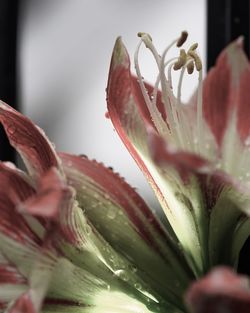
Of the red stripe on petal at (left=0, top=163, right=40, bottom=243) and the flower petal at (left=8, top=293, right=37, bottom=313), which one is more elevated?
the red stripe on petal at (left=0, top=163, right=40, bottom=243)

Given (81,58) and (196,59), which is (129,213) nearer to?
(196,59)

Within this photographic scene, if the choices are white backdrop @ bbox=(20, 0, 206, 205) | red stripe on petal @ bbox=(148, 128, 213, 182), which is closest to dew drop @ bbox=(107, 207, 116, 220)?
red stripe on petal @ bbox=(148, 128, 213, 182)

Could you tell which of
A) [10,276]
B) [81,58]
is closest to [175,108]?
[10,276]

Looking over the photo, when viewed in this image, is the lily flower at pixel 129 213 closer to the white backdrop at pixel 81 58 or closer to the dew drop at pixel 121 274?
the dew drop at pixel 121 274

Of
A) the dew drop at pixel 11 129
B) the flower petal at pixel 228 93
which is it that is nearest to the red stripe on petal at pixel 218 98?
the flower petal at pixel 228 93

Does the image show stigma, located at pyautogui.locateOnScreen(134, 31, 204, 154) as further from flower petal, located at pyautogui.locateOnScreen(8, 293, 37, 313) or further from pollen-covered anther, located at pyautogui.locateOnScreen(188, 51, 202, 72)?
flower petal, located at pyautogui.locateOnScreen(8, 293, 37, 313)

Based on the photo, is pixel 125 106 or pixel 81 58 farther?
pixel 81 58
